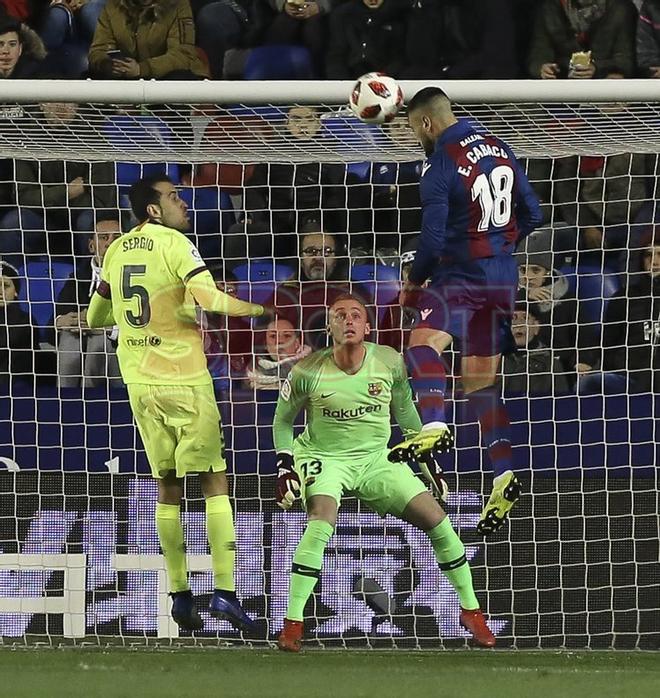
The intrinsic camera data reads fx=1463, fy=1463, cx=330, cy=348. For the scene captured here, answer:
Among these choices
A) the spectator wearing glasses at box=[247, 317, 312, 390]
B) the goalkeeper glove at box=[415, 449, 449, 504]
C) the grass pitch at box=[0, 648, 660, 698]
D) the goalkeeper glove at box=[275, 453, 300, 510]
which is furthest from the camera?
the spectator wearing glasses at box=[247, 317, 312, 390]

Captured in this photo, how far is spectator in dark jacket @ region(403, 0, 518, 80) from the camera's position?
331 inches

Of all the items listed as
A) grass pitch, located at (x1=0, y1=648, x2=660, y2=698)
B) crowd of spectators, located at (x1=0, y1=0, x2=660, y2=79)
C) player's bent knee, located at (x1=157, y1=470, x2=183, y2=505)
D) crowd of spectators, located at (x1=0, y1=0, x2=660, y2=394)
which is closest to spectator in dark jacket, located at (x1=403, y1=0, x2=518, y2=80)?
crowd of spectators, located at (x1=0, y1=0, x2=660, y2=79)

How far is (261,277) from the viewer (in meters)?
7.12

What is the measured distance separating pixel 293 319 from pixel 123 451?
105 centimetres

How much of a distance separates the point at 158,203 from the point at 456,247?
1.39 meters

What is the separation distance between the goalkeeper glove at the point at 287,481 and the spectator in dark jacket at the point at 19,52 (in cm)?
315

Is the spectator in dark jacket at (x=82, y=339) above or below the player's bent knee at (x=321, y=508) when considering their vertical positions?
above

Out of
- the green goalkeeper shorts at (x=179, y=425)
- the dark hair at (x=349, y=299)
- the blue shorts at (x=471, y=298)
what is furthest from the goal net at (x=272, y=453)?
the blue shorts at (x=471, y=298)

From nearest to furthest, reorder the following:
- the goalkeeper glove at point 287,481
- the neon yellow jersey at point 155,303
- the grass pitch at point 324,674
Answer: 1. the grass pitch at point 324,674
2. the neon yellow jersey at point 155,303
3. the goalkeeper glove at point 287,481

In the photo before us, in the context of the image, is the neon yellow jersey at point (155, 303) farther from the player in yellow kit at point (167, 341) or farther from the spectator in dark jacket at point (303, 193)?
the spectator in dark jacket at point (303, 193)

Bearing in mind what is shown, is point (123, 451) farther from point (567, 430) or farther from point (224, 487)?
point (567, 430)

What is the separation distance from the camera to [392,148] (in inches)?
269

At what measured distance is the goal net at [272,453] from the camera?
7.08m

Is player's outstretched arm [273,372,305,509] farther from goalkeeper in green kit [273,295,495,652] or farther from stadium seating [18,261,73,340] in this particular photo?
stadium seating [18,261,73,340]
